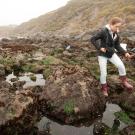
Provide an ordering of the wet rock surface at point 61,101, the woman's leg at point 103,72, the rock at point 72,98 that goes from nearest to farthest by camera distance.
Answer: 1. the wet rock surface at point 61,101
2. the rock at point 72,98
3. the woman's leg at point 103,72

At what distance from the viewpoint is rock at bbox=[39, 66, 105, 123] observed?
501 inches

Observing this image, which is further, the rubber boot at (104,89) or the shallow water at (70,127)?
the rubber boot at (104,89)

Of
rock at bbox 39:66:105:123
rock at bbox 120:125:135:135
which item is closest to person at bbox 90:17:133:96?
rock at bbox 39:66:105:123

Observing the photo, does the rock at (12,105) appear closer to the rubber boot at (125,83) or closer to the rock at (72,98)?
the rock at (72,98)

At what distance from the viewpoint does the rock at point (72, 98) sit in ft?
41.7

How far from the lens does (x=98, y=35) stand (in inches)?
541

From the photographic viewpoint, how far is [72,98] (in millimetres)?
12953

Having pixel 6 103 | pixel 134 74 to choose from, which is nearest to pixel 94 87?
pixel 6 103

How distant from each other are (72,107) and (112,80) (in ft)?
15.3

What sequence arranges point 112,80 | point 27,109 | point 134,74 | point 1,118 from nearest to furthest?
point 1,118, point 27,109, point 112,80, point 134,74

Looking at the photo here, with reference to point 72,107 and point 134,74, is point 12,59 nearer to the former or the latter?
point 134,74

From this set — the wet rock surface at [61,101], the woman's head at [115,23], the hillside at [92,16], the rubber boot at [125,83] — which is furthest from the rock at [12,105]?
the hillside at [92,16]

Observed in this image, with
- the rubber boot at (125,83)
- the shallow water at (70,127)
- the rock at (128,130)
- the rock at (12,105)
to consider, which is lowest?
the shallow water at (70,127)

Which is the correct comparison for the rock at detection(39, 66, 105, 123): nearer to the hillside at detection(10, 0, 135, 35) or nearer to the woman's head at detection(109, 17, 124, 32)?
the woman's head at detection(109, 17, 124, 32)
